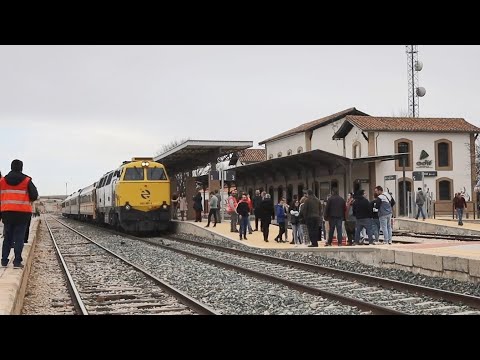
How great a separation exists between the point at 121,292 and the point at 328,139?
122 ft

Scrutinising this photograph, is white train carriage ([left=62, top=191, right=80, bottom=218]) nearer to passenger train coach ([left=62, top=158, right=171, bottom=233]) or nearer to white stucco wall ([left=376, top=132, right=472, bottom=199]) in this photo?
passenger train coach ([left=62, top=158, right=171, bottom=233])

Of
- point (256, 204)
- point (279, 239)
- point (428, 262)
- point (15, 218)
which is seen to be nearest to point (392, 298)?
point (428, 262)

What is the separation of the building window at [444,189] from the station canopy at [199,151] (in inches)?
704

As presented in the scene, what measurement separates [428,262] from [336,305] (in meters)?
3.91

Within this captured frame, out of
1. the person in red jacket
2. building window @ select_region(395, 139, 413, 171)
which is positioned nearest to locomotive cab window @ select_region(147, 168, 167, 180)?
the person in red jacket

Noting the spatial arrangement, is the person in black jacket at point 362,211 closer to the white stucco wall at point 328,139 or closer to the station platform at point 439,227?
the station platform at point 439,227

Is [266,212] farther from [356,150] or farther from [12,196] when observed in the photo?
[356,150]

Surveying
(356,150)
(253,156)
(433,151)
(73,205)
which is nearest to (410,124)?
(433,151)

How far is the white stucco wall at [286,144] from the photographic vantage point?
49612 mm

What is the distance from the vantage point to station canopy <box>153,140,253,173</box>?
25.5m

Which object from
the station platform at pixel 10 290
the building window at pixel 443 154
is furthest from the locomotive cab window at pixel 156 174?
the building window at pixel 443 154
